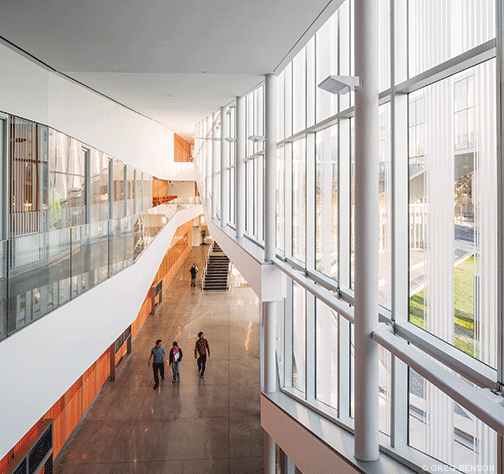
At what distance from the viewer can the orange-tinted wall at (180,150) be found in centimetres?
3241

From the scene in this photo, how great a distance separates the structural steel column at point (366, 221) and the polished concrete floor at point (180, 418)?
21.4 ft

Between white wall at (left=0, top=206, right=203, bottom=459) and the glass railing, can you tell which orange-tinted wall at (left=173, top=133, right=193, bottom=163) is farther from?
white wall at (left=0, top=206, right=203, bottom=459)

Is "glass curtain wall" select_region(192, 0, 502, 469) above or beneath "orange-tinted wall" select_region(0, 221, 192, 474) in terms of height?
above

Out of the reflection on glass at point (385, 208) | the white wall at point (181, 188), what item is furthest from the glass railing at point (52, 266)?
the white wall at point (181, 188)

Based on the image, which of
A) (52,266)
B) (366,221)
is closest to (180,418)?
(52,266)

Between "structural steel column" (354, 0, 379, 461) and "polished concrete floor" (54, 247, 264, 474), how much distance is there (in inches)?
257

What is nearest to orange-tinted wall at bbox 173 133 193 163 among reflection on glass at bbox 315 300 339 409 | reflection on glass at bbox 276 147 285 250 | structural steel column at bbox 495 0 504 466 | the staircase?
the staircase

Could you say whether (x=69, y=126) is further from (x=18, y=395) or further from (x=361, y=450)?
(x=361, y=450)

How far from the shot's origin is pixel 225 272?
27547 mm

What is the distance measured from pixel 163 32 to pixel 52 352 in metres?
4.90

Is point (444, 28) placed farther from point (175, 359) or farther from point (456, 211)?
point (175, 359)

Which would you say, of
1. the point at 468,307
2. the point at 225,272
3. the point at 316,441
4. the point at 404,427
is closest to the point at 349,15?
the point at 468,307

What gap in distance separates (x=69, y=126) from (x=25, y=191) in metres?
3.35

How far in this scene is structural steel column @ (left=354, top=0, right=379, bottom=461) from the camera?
3752 mm
